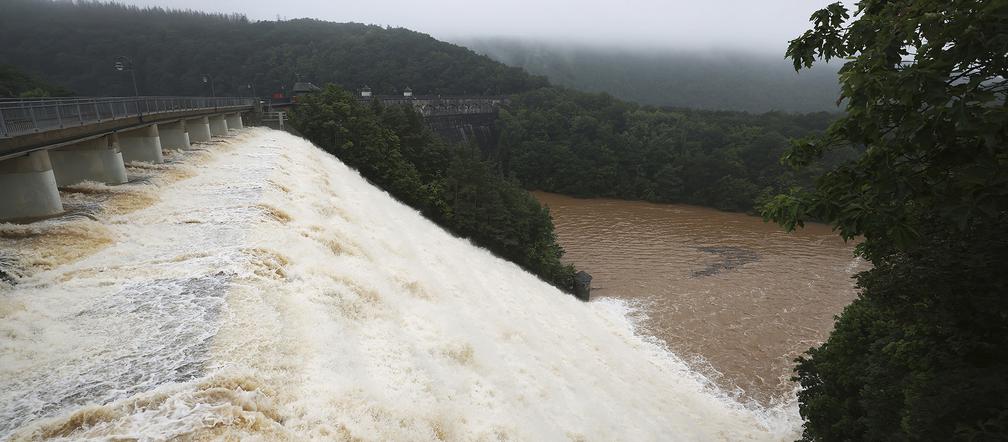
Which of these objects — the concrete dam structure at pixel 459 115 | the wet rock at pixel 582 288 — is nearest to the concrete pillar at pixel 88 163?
the wet rock at pixel 582 288

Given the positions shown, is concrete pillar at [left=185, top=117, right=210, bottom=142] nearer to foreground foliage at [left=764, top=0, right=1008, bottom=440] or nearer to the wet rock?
the wet rock

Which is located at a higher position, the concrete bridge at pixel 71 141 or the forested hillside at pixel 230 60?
the forested hillside at pixel 230 60

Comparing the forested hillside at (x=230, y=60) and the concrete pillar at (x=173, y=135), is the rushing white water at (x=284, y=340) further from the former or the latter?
the forested hillside at (x=230, y=60)

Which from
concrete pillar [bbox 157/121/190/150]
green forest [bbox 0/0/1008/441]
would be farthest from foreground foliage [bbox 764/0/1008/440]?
concrete pillar [bbox 157/121/190/150]

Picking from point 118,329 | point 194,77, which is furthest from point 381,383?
point 194,77

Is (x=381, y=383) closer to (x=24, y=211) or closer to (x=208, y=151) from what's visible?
(x=24, y=211)

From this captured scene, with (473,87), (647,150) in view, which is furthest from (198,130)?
(473,87)

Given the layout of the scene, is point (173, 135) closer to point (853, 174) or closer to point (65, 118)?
point (65, 118)
